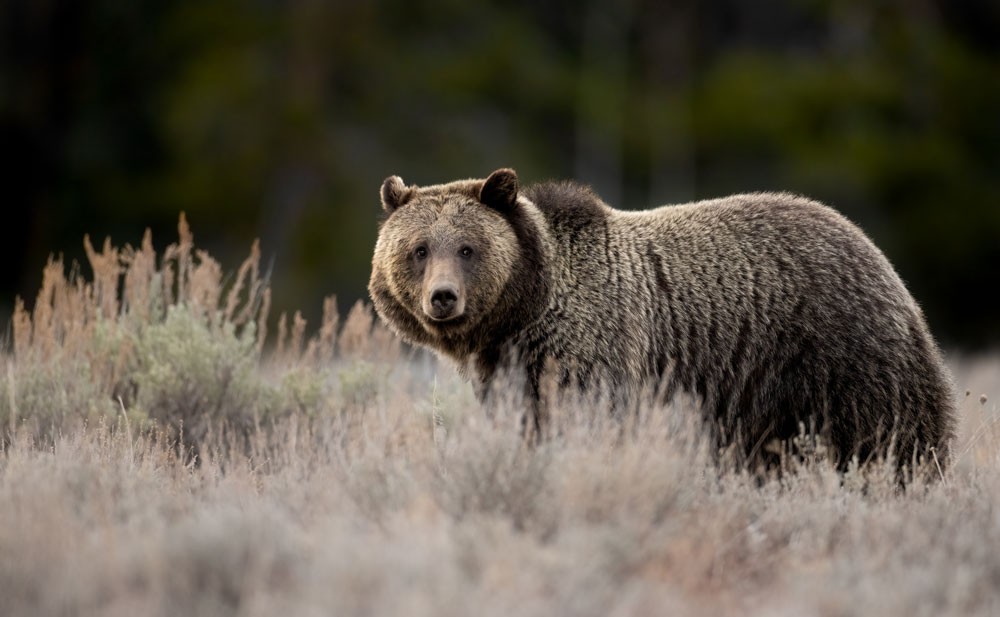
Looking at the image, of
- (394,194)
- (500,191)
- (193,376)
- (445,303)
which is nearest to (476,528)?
(445,303)

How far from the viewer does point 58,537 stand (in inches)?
149

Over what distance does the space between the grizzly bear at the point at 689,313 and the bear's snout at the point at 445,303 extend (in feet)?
0.04

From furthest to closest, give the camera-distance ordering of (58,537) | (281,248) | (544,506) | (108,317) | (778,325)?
(281,248)
(108,317)
(778,325)
(544,506)
(58,537)

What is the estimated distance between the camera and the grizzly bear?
5.59m

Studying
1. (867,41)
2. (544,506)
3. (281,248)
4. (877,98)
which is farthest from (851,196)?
(544,506)

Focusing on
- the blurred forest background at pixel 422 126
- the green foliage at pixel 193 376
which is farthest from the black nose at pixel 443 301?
the blurred forest background at pixel 422 126

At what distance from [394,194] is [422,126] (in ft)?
45.3

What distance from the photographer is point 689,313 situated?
19.2ft

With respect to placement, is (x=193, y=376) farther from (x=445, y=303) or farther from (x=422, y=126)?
(x=422, y=126)

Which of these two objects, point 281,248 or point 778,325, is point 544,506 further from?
point 281,248

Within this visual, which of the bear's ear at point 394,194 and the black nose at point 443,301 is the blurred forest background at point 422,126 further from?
the black nose at point 443,301

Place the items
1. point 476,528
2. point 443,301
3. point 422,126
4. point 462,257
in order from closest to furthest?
point 476,528
point 443,301
point 462,257
point 422,126

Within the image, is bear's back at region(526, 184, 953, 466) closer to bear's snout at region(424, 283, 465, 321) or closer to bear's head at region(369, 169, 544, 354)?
bear's head at region(369, 169, 544, 354)

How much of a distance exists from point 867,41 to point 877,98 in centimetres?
193
